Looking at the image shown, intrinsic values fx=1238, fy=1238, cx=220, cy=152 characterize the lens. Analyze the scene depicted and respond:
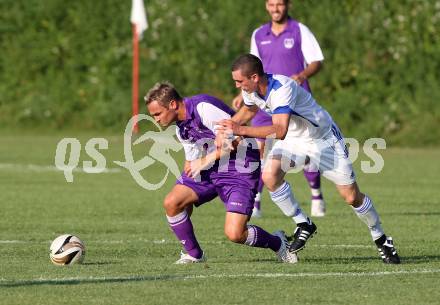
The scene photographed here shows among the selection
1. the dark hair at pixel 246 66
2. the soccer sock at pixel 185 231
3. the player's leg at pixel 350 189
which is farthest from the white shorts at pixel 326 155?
the soccer sock at pixel 185 231

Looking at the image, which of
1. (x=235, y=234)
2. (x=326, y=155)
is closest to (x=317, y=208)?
(x=326, y=155)

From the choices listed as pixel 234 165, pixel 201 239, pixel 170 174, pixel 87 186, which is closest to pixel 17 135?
pixel 170 174

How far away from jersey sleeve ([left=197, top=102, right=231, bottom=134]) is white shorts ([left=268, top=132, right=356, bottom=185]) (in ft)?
3.05

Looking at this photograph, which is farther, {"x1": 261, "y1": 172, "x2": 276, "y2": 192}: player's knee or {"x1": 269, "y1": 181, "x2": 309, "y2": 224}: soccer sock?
{"x1": 261, "y1": 172, "x2": 276, "y2": 192}: player's knee

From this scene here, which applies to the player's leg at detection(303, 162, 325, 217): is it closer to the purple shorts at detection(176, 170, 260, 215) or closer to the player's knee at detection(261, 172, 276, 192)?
the player's knee at detection(261, 172, 276, 192)

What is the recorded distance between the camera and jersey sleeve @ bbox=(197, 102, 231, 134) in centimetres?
985

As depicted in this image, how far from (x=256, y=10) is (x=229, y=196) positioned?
1831 cm

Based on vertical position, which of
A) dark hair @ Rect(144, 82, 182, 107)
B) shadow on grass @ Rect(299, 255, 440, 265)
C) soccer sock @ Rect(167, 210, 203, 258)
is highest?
dark hair @ Rect(144, 82, 182, 107)

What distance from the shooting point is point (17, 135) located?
3044 centimetres

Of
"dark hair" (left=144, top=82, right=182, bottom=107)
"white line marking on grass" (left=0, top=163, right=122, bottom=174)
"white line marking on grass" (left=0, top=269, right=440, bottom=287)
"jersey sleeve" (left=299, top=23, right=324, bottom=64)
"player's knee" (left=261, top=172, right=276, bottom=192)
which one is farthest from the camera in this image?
"white line marking on grass" (left=0, top=163, right=122, bottom=174)

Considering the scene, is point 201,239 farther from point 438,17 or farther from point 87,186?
point 438,17

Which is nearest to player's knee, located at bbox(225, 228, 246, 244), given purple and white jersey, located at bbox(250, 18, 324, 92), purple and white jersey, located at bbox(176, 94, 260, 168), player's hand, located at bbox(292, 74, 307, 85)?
purple and white jersey, located at bbox(176, 94, 260, 168)

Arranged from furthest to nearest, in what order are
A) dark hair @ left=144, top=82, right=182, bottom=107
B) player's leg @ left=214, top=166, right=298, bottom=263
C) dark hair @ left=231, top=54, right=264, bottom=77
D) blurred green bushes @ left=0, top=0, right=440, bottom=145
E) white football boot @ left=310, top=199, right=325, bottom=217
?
blurred green bushes @ left=0, top=0, right=440, bottom=145
white football boot @ left=310, top=199, right=325, bottom=217
player's leg @ left=214, top=166, right=298, bottom=263
dark hair @ left=144, top=82, right=182, bottom=107
dark hair @ left=231, top=54, right=264, bottom=77

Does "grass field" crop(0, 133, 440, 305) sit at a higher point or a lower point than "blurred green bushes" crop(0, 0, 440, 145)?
higher
